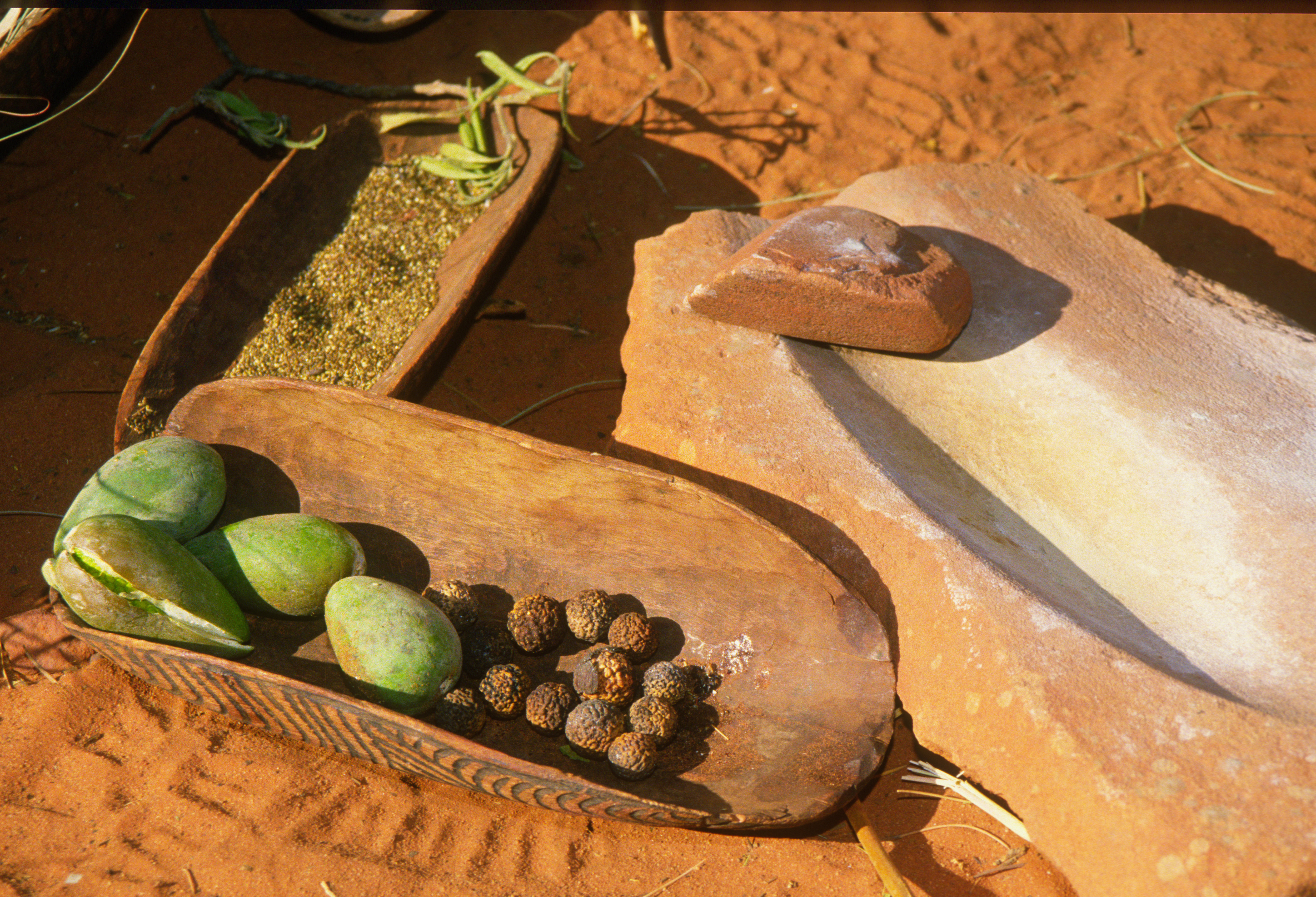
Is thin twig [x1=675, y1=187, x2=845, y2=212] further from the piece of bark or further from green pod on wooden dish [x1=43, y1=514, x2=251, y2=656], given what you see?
the piece of bark

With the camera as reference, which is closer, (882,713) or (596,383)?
(882,713)

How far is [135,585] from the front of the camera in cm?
185

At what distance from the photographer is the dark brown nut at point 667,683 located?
2.04 meters

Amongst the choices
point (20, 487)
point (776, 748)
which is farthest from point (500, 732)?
point (20, 487)

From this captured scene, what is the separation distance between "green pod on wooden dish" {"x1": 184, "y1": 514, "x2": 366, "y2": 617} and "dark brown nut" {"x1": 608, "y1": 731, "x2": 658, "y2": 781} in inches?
32.7

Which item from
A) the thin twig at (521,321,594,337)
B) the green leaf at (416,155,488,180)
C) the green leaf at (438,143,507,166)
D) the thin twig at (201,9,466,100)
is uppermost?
the thin twig at (201,9,466,100)

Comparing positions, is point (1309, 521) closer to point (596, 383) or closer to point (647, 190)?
point (596, 383)

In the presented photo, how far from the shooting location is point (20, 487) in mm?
2801

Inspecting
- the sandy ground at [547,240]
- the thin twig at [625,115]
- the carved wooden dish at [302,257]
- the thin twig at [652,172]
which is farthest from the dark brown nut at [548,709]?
the thin twig at [625,115]

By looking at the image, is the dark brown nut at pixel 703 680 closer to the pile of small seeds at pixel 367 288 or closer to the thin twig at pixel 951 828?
the thin twig at pixel 951 828

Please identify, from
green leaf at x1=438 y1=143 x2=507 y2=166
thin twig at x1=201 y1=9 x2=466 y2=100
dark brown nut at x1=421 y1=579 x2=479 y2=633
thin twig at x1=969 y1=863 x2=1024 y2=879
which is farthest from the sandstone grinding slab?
thin twig at x1=201 y1=9 x2=466 y2=100

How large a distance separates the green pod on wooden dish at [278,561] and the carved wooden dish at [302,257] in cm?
57

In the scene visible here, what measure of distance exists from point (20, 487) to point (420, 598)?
5.81ft

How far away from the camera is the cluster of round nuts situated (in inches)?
78.1
